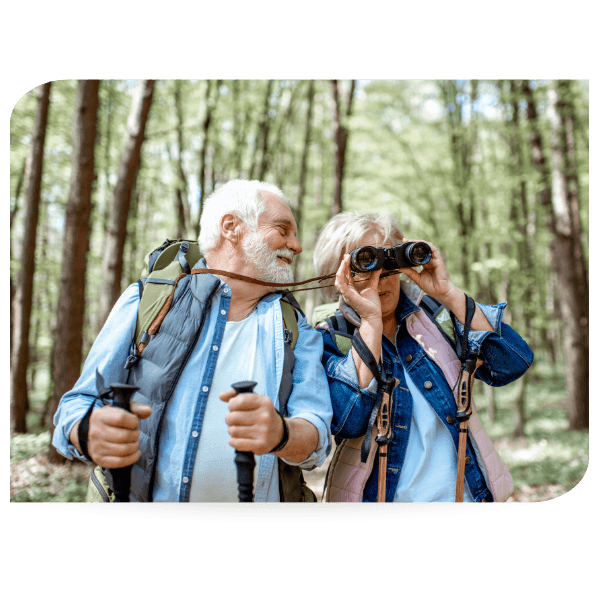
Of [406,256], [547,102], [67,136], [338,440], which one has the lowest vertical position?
[338,440]

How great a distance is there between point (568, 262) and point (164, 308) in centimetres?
368

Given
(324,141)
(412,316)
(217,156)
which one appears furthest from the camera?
(324,141)

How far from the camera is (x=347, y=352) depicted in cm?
158

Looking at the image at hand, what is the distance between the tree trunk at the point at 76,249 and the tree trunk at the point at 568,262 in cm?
353

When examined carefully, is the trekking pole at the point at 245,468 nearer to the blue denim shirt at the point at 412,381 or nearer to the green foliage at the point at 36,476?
the blue denim shirt at the point at 412,381

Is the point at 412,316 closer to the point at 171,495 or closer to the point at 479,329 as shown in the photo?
the point at 479,329

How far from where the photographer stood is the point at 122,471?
133 cm

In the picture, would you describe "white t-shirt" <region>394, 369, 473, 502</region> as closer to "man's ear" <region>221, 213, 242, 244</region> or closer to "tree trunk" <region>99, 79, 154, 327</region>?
"man's ear" <region>221, 213, 242, 244</region>

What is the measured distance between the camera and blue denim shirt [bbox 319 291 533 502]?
147cm

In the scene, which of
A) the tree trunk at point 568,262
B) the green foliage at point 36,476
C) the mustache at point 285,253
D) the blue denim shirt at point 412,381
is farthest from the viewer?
the tree trunk at point 568,262

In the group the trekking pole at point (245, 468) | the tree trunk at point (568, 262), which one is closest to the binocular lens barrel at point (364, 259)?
the trekking pole at point (245, 468)

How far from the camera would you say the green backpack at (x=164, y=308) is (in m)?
1.41

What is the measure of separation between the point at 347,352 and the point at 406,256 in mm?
380

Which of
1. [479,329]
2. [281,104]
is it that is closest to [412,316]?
[479,329]
